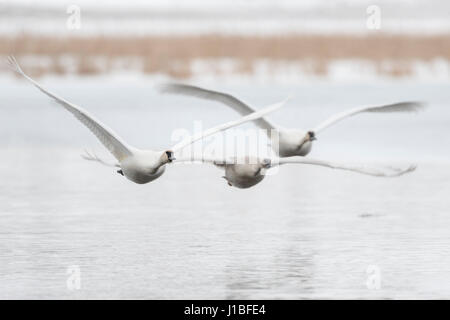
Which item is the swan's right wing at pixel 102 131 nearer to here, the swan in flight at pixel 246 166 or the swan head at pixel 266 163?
the swan in flight at pixel 246 166

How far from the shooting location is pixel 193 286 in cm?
985

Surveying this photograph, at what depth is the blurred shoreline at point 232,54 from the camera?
3253cm

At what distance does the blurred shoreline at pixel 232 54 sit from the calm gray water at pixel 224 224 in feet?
34.5

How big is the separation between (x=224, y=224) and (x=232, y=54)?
924 inches

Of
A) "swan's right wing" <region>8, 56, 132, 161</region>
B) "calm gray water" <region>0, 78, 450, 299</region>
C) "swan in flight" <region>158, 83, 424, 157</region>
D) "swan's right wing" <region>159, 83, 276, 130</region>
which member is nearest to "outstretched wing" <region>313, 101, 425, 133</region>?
"swan in flight" <region>158, 83, 424, 157</region>

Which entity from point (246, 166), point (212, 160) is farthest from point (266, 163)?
point (212, 160)

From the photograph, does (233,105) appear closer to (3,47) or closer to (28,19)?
(3,47)

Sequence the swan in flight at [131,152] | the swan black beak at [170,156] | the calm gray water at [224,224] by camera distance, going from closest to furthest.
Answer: the calm gray water at [224,224], the swan black beak at [170,156], the swan in flight at [131,152]

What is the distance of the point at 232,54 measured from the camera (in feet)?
118

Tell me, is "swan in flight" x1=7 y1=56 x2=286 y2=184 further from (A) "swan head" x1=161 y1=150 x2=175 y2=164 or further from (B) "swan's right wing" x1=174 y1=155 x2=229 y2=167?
(B) "swan's right wing" x1=174 y1=155 x2=229 y2=167

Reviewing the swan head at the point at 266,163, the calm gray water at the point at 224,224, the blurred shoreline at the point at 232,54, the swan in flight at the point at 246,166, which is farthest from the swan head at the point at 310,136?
the blurred shoreline at the point at 232,54

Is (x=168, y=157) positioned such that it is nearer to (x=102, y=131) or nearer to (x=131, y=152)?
(x=131, y=152)

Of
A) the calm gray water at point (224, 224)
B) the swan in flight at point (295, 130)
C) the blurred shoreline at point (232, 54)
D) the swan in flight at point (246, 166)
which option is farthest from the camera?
the blurred shoreline at point (232, 54)

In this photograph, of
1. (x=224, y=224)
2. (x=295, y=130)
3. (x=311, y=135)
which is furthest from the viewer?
(x=295, y=130)
